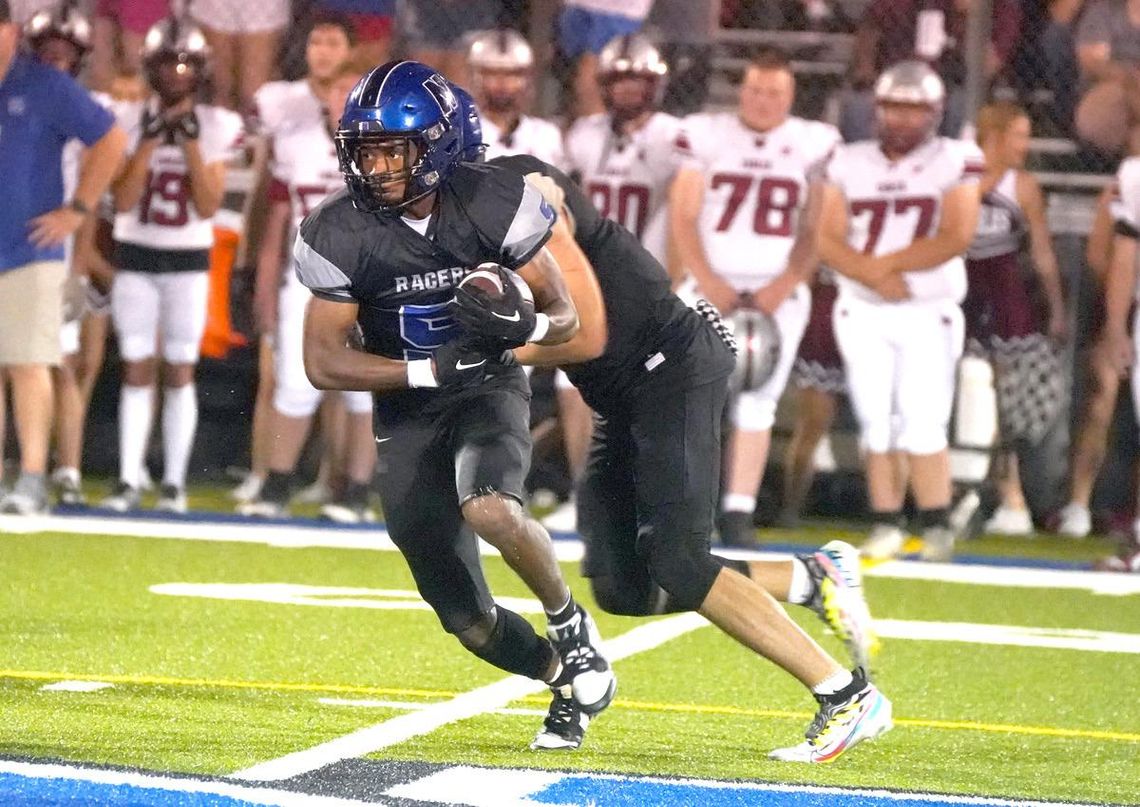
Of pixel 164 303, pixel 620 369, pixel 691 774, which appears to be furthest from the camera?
pixel 164 303

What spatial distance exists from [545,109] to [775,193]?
73.5 inches

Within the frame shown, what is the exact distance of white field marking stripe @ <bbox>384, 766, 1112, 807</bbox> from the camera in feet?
13.1

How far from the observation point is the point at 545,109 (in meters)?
9.99

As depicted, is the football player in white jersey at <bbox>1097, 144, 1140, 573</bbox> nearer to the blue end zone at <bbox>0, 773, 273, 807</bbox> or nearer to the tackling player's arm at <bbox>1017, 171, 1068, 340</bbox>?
the tackling player's arm at <bbox>1017, 171, 1068, 340</bbox>

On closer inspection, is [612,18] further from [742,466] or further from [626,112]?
[742,466]

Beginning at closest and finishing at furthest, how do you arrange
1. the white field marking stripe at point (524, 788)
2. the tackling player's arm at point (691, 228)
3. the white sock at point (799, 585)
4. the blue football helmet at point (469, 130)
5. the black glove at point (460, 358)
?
the white field marking stripe at point (524, 788), the black glove at point (460, 358), the blue football helmet at point (469, 130), the white sock at point (799, 585), the tackling player's arm at point (691, 228)

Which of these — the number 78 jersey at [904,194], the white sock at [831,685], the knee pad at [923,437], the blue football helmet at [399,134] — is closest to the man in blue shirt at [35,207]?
the number 78 jersey at [904,194]

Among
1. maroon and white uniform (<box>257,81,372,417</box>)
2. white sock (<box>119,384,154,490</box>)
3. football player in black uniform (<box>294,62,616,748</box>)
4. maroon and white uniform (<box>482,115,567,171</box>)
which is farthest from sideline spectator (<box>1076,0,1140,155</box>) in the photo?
football player in black uniform (<box>294,62,616,748</box>)

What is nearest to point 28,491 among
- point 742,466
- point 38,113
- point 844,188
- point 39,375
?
point 39,375

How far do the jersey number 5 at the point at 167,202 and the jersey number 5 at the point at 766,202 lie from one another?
2.20 m

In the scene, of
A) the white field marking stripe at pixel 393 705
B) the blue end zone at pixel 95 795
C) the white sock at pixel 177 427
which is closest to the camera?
the blue end zone at pixel 95 795

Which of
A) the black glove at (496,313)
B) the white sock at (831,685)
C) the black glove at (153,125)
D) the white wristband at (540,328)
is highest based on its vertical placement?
the black glove at (496,313)

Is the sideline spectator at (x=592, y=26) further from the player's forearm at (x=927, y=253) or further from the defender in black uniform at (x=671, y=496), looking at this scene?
the defender in black uniform at (x=671, y=496)

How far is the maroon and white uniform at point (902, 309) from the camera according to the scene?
8.29 metres
